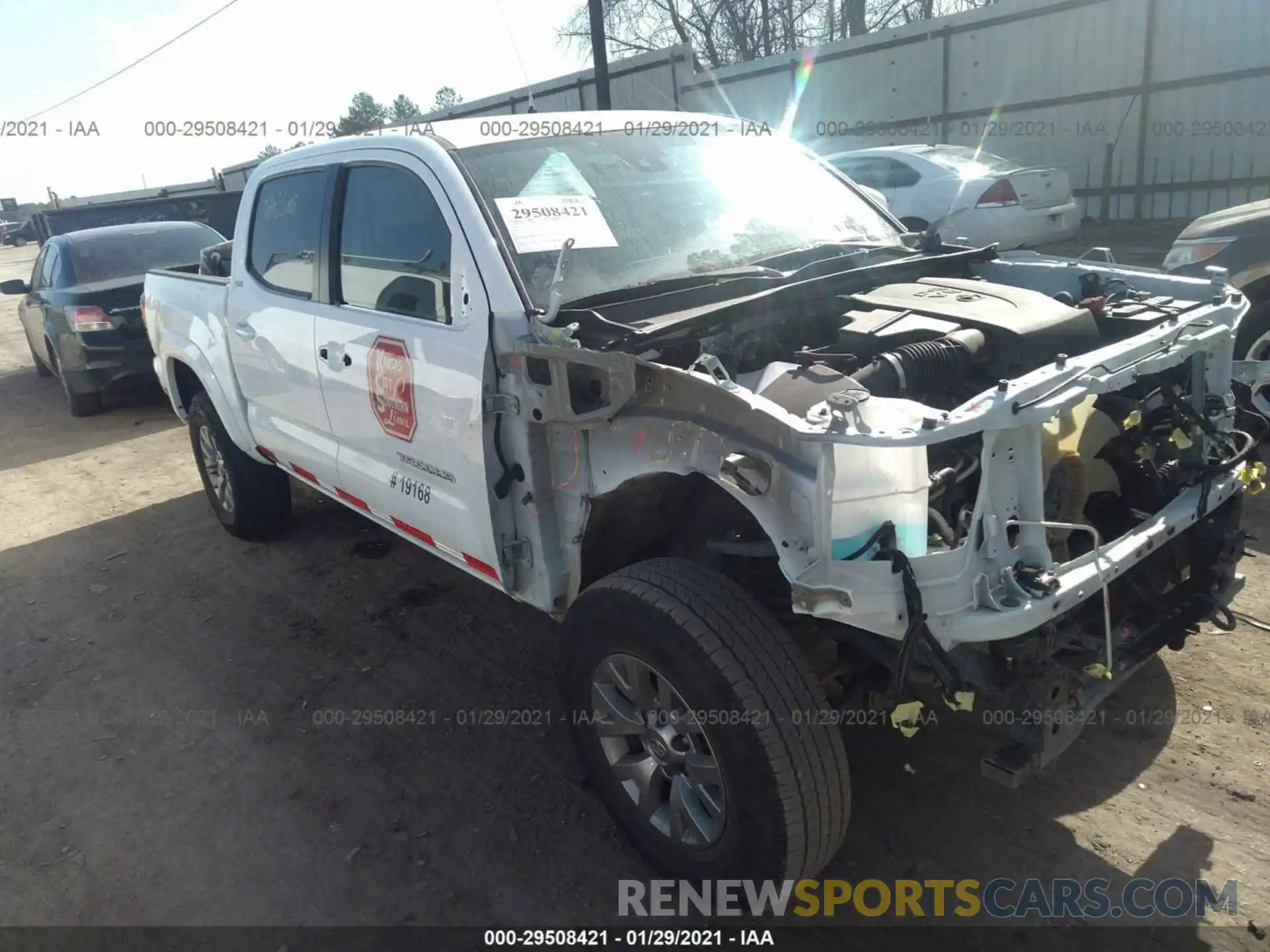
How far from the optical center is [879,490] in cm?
215

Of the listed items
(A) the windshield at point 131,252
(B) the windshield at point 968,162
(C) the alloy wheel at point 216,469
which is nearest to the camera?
(C) the alloy wheel at point 216,469

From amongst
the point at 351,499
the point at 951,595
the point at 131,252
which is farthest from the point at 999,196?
the point at 131,252

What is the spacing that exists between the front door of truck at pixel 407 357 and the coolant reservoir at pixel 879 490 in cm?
122

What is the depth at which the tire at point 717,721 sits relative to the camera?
221 centimetres

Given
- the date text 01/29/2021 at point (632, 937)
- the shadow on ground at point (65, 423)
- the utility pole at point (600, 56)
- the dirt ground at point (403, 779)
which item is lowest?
the date text 01/29/2021 at point (632, 937)

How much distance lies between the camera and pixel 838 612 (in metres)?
2.09

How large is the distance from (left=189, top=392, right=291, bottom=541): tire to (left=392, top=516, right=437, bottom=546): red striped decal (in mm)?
1861

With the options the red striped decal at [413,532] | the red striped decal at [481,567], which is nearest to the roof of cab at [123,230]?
the red striped decal at [413,532]

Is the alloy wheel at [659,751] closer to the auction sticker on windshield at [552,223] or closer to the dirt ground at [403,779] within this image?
the dirt ground at [403,779]

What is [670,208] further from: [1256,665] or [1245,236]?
[1245,236]

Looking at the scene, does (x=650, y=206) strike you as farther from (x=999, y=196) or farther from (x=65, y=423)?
(x=65, y=423)

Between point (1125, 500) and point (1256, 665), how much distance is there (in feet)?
3.50

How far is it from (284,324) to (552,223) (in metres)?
1.58

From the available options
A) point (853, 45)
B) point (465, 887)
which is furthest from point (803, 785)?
point (853, 45)
